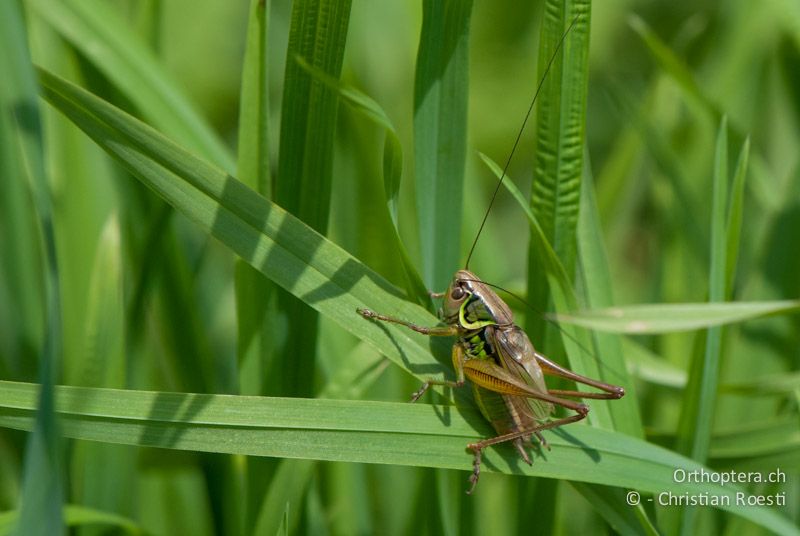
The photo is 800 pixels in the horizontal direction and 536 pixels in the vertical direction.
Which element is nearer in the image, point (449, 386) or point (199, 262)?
point (449, 386)

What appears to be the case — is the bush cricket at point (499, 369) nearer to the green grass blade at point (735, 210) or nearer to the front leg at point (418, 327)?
the front leg at point (418, 327)

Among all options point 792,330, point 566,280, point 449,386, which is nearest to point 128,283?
point 449,386

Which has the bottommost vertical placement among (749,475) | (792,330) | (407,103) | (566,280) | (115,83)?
(749,475)

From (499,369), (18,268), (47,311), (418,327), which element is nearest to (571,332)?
(499,369)

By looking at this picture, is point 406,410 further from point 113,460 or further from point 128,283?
point 128,283

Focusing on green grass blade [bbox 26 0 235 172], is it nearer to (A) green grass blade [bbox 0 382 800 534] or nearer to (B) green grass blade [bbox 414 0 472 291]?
(B) green grass blade [bbox 414 0 472 291]

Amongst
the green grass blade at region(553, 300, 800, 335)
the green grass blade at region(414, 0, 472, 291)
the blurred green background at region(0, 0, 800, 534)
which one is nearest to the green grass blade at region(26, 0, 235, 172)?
the blurred green background at region(0, 0, 800, 534)
